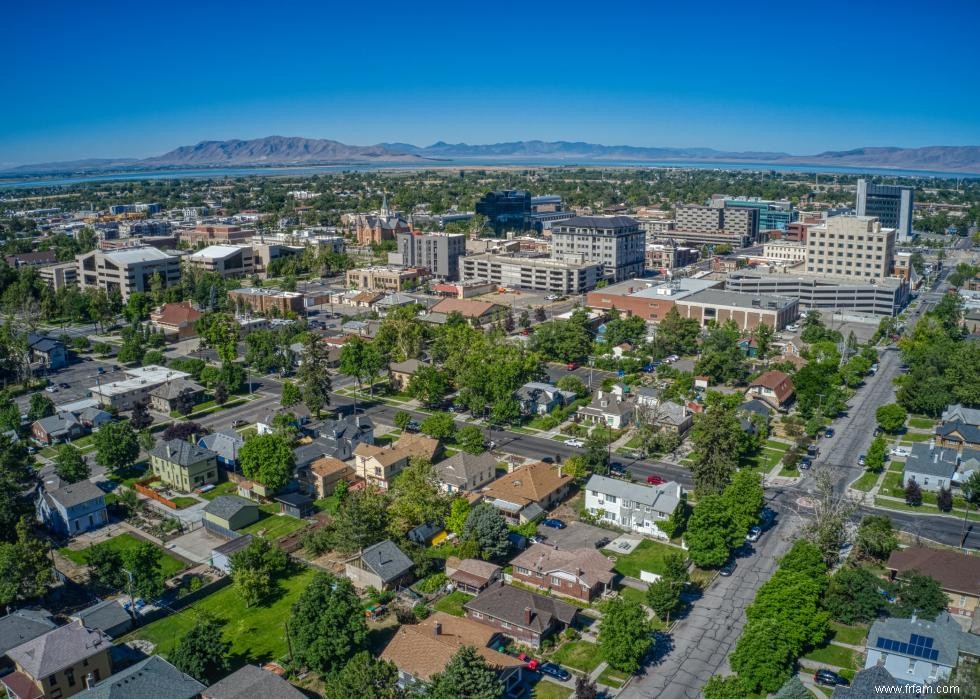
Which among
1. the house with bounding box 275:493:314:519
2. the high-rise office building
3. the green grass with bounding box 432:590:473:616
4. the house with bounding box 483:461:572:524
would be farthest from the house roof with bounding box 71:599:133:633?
the high-rise office building

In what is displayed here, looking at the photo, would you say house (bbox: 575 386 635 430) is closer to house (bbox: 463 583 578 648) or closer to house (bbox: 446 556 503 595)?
house (bbox: 446 556 503 595)

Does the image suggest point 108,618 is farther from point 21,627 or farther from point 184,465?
point 184,465

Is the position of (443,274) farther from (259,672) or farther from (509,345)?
(259,672)

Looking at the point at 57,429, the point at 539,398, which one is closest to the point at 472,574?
the point at 539,398

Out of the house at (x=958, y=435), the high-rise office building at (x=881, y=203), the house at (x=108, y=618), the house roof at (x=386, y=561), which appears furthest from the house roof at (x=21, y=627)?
the high-rise office building at (x=881, y=203)

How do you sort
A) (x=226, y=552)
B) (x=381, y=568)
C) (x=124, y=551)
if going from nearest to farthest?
(x=381, y=568)
(x=124, y=551)
(x=226, y=552)

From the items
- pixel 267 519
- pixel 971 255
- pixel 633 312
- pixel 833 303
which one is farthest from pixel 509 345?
pixel 971 255
